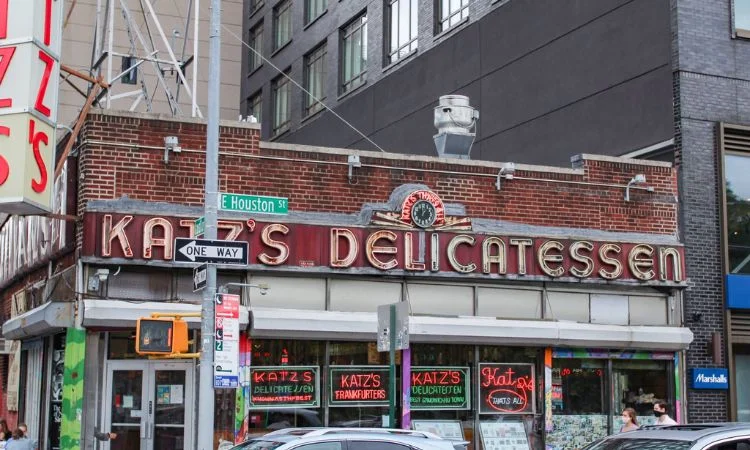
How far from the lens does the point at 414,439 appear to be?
12.1 metres

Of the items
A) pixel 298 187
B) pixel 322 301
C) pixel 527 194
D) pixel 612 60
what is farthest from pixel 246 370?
pixel 612 60

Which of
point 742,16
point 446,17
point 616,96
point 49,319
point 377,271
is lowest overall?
point 49,319

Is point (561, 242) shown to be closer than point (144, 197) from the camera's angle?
No

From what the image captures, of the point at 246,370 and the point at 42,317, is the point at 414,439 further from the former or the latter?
the point at 42,317

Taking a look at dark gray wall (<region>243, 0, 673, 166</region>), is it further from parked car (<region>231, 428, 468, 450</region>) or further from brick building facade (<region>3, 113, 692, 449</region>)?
parked car (<region>231, 428, 468, 450</region>)

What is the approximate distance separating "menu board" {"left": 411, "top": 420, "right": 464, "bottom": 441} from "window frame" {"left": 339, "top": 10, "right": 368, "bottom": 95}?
19.1 m

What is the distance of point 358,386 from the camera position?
1900 centimetres

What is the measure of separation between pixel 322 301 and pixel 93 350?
12.6 feet

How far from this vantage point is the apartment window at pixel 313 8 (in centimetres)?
4109

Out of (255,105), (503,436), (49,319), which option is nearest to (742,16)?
(503,436)

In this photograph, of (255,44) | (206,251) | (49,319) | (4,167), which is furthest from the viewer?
(255,44)

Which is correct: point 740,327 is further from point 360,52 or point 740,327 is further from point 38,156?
point 360,52

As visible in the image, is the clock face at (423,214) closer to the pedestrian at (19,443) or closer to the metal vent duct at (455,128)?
the metal vent duct at (455,128)

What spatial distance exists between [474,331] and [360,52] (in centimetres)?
2004
